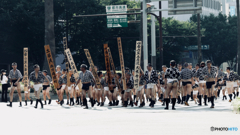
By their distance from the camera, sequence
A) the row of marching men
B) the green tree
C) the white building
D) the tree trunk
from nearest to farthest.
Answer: the row of marching men
the tree trunk
the green tree
the white building

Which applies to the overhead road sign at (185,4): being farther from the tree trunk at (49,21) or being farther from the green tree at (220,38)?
the green tree at (220,38)

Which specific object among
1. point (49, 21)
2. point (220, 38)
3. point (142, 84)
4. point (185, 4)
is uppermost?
point (220, 38)

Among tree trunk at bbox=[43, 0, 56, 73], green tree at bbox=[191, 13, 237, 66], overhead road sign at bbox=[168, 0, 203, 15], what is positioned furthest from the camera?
green tree at bbox=[191, 13, 237, 66]

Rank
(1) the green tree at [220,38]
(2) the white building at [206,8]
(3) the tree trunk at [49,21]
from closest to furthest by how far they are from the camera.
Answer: (3) the tree trunk at [49,21], (1) the green tree at [220,38], (2) the white building at [206,8]

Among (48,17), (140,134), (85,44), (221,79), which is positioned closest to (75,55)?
(85,44)

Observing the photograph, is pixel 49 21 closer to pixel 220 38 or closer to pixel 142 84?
pixel 142 84

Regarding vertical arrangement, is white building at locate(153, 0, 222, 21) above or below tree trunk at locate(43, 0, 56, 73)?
above

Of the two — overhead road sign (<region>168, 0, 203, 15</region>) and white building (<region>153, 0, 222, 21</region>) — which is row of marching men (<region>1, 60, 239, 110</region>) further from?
white building (<region>153, 0, 222, 21</region>)

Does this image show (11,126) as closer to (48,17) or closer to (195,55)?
(48,17)

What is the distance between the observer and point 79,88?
19.6 metres

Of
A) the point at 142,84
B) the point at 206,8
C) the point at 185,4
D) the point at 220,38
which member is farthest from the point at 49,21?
the point at 206,8

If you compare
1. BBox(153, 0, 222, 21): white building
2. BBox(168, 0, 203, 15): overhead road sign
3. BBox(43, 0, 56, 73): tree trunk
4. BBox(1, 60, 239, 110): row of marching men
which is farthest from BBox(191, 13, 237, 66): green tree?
BBox(1, 60, 239, 110): row of marching men

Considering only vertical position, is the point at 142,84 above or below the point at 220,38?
below

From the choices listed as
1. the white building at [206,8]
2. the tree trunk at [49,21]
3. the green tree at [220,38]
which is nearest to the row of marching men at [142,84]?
the tree trunk at [49,21]
